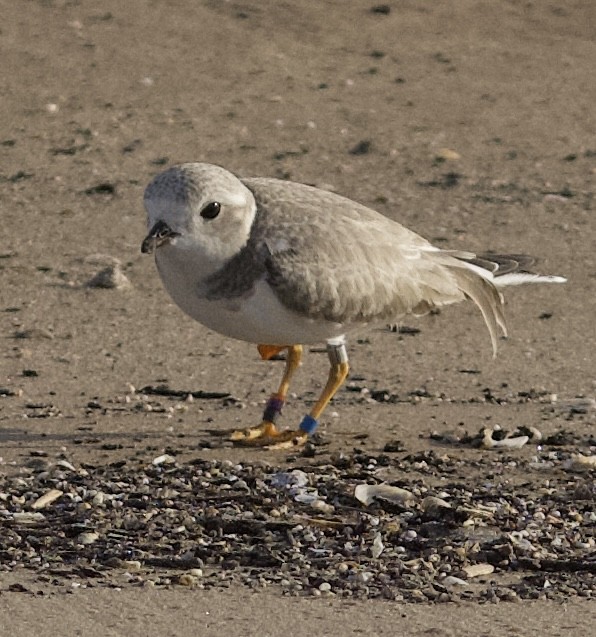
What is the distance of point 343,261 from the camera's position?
7387 millimetres

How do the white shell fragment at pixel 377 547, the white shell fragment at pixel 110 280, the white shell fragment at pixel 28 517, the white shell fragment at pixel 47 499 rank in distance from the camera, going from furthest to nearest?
the white shell fragment at pixel 110 280
the white shell fragment at pixel 47 499
the white shell fragment at pixel 28 517
the white shell fragment at pixel 377 547

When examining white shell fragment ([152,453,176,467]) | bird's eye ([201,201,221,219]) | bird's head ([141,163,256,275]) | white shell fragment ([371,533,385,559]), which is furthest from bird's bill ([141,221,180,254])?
white shell fragment ([371,533,385,559])

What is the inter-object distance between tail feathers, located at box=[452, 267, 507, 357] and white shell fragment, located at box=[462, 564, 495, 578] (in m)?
2.13

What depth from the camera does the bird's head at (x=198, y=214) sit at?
6.94 meters

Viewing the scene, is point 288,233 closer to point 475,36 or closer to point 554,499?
point 554,499

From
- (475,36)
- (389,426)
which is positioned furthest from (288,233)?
(475,36)

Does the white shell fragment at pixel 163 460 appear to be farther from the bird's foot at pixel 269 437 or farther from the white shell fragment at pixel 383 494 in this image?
the white shell fragment at pixel 383 494

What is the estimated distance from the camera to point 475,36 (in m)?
15.2

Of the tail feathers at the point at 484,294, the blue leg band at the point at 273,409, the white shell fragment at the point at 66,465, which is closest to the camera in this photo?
the white shell fragment at the point at 66,465

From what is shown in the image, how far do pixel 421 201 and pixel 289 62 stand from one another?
10.3 feet

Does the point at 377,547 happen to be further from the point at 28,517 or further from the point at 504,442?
the point at 504,442

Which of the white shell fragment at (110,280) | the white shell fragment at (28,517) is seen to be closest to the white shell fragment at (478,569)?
the white shell fragment at (28,517)

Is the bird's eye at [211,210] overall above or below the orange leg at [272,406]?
above

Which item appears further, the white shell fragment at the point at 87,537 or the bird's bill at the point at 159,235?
the bird's bill at the point at 159,235
